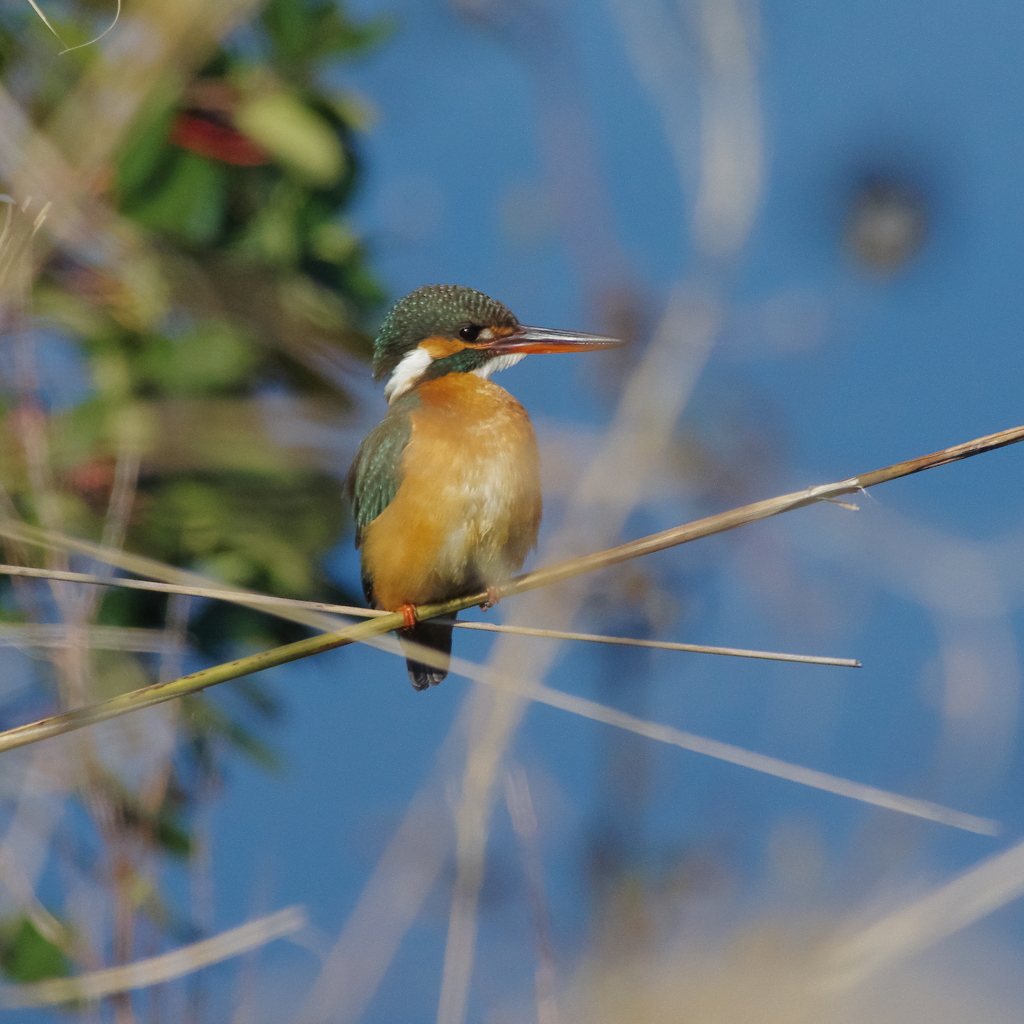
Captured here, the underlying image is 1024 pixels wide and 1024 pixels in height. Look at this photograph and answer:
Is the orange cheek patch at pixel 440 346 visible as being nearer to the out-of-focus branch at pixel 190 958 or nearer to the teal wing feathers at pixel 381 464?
the teal wing feathers at pixel 381 464

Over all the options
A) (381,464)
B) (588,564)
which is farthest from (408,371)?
(588,564)

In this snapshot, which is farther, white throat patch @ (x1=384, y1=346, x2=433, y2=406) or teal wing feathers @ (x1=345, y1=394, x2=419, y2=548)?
white throat patch @ (x1=384, y1=346, x2=433, y2=406)

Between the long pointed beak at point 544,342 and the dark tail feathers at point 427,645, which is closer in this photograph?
the long pointed beak at point 544,342

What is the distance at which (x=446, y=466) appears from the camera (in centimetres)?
196

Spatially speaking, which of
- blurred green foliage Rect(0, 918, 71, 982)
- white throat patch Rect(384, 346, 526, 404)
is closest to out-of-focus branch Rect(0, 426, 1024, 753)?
white throat patch Rect(384, 346, 526, 404)

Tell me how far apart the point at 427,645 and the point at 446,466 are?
0.41m

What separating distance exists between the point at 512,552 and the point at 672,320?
63 centimetres

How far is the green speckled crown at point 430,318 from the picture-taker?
2107 mm

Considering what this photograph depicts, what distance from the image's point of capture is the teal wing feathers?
2.04 metres

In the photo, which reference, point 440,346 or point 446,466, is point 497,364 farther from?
point 446,466

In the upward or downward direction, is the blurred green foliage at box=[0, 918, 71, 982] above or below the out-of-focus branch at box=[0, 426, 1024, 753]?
below

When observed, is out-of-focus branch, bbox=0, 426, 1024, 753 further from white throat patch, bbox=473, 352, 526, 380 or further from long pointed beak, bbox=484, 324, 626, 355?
white throat patch, bbox=473, 352, 526, 380

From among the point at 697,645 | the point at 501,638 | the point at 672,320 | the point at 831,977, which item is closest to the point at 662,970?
the point at 831,977

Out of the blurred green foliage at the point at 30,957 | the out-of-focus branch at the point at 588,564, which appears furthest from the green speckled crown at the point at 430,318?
the blurred green foliage at the point at 30,957
